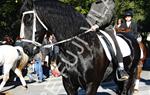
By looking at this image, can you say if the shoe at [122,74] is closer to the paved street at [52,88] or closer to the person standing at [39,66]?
the paved street at [52,88]

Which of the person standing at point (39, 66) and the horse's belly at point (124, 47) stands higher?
the horse's belly at point (124, 47)

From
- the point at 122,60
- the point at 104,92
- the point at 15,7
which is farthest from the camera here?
the point at 15,7

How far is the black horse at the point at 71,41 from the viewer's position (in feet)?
20.3

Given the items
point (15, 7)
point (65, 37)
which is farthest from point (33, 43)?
point (15, 7)

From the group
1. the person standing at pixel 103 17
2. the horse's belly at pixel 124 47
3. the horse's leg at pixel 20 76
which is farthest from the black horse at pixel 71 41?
the horse's leg at pixel 20 76

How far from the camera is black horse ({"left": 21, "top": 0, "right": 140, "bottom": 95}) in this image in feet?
20.3

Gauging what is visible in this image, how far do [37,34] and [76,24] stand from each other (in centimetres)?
75

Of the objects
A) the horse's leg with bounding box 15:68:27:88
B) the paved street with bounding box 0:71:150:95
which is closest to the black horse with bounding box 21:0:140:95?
the paved street with bounding box 0:71:150:95

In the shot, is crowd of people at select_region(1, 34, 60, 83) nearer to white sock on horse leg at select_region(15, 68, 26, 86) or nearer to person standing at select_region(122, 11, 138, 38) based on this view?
white sock on horse leg at select_region(15, 68, 26, 86)

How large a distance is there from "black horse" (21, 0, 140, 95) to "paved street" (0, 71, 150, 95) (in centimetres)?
431

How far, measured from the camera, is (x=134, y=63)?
8.48 meters

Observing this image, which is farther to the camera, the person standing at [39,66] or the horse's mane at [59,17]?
the person standing at [39,66]

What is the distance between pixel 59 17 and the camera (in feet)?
20.9

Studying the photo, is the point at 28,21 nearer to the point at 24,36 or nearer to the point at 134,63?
the point at 24,36
